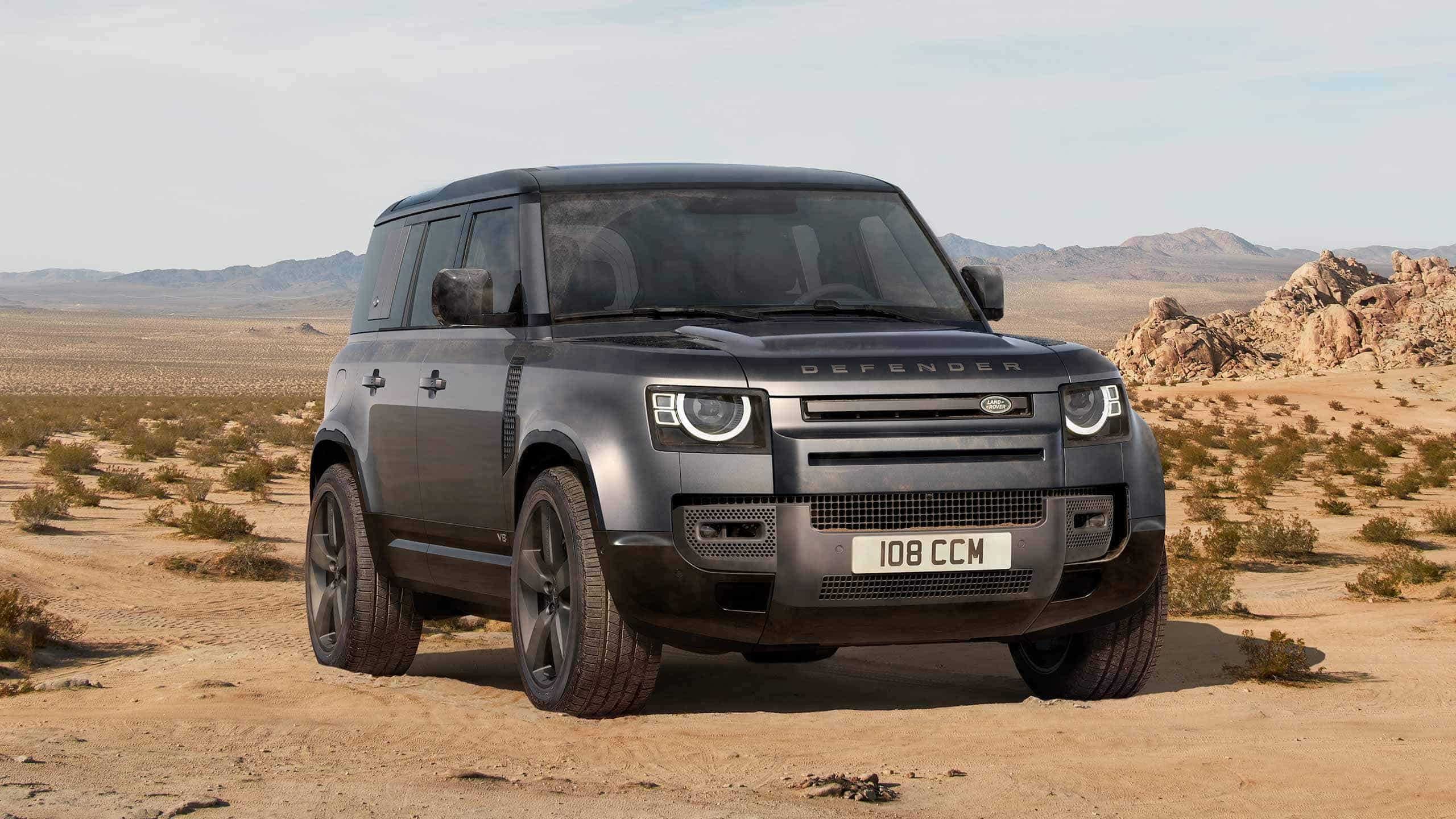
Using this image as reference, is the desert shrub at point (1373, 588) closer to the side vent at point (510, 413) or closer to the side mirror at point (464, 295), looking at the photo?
the side vent at point (510, 413)

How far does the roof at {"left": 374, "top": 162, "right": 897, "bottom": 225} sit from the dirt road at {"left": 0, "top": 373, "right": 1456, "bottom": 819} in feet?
7.72

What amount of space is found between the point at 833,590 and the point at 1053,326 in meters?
146

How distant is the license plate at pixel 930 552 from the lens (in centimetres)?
606

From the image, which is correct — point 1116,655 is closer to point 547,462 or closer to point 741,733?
point 741,733

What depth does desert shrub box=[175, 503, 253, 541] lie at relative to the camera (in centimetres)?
1759

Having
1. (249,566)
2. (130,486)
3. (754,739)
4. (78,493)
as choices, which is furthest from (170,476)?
(754,739)

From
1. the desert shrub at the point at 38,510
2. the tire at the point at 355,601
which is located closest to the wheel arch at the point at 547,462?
the tire at the point at 355,601

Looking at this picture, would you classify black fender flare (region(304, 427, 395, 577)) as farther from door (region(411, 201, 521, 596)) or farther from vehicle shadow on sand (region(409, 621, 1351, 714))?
vehicle shadow on sand (region(409, 621, 1351, 714))

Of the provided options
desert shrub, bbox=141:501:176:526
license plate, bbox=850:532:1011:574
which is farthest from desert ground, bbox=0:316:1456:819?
desert shrub, bbox=141:501:176:526

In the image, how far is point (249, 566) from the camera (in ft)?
50.6

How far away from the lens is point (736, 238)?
299 inches

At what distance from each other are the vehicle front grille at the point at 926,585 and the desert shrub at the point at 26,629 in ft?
19.6

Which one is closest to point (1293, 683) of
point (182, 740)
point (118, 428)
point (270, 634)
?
point (182, 740)

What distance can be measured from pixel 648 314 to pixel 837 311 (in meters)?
0.83
